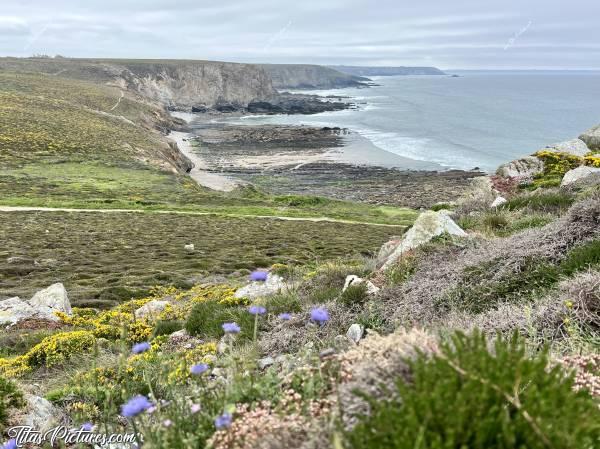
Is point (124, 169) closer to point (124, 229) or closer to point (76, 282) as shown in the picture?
point (124, 229)

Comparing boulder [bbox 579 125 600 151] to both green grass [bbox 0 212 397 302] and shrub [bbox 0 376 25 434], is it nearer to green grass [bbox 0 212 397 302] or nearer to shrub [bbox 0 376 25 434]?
green grass [bbox 0 212 397 302]

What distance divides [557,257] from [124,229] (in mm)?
23290

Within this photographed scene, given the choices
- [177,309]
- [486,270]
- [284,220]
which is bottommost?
[284,220]

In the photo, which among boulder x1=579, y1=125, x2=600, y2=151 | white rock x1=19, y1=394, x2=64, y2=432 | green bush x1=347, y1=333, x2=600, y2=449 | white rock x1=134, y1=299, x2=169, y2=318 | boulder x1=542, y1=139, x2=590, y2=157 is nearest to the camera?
green bush x1=347, y1=333, x2=600, y2=449

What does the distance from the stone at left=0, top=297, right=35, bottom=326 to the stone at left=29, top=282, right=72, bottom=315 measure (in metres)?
0.19

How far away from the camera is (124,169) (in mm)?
48688

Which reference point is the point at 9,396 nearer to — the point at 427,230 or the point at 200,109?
the point at 427,230

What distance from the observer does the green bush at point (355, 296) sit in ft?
20.9

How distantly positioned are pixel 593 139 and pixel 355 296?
23483mm

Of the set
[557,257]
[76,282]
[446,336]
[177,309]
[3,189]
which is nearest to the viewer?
[446,336]

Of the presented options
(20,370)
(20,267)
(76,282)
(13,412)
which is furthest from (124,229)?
(13,412)

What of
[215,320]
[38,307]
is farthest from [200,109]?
[215,320]

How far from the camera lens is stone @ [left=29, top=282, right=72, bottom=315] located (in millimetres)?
10819

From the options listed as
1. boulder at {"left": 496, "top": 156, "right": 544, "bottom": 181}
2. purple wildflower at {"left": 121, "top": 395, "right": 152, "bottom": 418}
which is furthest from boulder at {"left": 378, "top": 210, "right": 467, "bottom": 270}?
boulder at {"left": 496, "top": 156, "right": 544, "bottom": 181}
